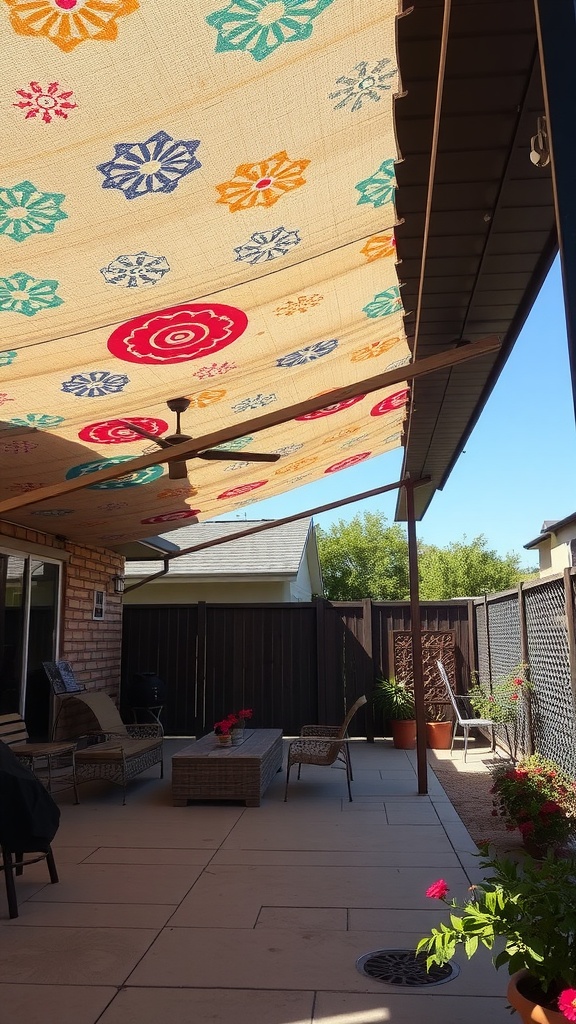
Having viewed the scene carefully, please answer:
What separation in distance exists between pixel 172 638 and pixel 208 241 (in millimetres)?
8646

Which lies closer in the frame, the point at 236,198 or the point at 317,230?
the point at 236,198

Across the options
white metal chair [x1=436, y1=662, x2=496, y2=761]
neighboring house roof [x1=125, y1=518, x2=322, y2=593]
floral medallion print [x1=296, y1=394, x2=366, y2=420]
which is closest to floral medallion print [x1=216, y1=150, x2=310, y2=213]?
floral medallion print [x1=296, y1=394, x2=366, y2=420]

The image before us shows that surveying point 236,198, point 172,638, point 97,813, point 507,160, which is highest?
point 236,198

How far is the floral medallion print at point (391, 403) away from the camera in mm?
6199

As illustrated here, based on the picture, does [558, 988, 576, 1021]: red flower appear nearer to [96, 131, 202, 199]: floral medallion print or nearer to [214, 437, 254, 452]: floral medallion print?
[96, 131, 202, 199]: floral medallion print

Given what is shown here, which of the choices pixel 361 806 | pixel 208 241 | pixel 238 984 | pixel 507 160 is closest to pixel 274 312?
pixel 208 241

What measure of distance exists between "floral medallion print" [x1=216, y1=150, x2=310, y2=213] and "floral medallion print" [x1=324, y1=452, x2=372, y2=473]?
5.61 meters

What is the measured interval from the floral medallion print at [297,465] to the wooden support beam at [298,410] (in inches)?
137

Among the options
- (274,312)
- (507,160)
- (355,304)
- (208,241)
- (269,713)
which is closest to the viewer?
(507,160)

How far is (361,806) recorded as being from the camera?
6504 mm

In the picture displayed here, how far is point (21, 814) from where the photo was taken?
404 centimetres

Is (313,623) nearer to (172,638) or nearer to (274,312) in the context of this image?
(172,638)

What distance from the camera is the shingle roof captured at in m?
14.4

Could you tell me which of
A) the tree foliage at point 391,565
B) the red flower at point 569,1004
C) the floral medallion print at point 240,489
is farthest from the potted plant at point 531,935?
the tree foliage at point 391,565
